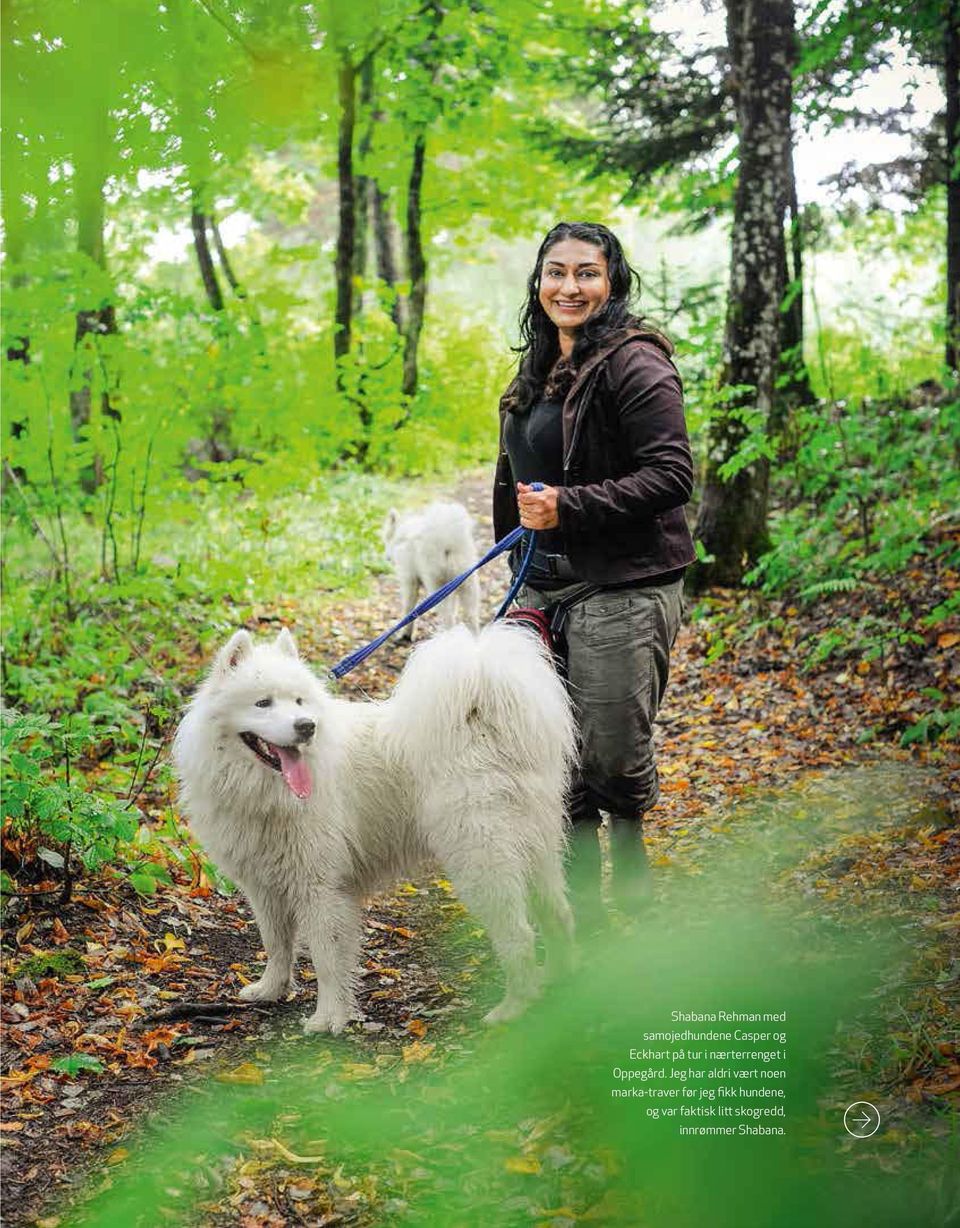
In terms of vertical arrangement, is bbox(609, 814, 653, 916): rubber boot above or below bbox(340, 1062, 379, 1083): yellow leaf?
above

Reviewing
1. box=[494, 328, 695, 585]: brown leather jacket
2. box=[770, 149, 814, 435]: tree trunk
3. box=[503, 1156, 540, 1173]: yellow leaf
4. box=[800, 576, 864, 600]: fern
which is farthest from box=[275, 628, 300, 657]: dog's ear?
box=[770, 149, 814, 435]: tree trunk

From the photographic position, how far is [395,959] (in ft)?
13.5

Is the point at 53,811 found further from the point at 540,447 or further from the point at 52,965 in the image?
the point at 540,447

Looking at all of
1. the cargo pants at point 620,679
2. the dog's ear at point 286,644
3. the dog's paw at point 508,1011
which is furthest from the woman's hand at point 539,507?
the dog's paw at point 508,1011

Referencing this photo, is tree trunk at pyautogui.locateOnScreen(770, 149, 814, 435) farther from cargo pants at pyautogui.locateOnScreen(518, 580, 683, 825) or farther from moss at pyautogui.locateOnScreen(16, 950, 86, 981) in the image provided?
moss at pyautogui.locateOnScreen(16, 950, 86, 981)

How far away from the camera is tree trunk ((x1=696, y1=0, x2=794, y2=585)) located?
7.64m

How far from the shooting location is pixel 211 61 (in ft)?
5.67

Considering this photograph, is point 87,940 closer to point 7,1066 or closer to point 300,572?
point 7,1066

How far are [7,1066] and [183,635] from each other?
14.6 feet

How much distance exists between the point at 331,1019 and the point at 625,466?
2.09m

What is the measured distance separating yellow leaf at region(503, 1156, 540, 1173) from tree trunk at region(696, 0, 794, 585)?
5845 millimetres

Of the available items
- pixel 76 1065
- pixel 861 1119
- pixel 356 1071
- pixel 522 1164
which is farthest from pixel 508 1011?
pixel 76 1065

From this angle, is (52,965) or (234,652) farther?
(52,965)

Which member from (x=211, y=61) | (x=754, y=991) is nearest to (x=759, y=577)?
(x=754, y=991)
